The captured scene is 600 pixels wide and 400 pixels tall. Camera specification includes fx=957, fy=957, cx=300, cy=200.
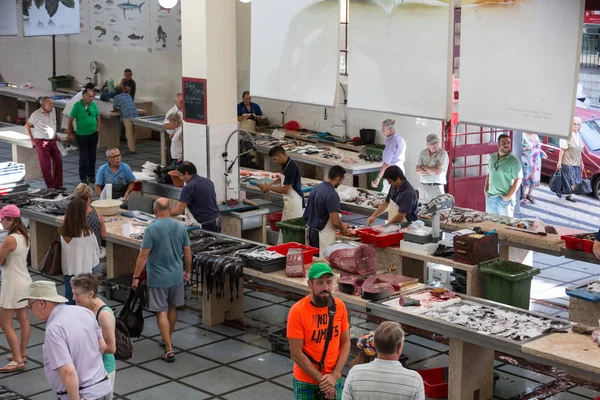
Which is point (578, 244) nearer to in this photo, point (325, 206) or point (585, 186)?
point (325, 206)

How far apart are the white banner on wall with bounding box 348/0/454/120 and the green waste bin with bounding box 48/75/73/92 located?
15751 millimetres

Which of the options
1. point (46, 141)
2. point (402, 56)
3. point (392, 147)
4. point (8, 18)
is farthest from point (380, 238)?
point (8, 18)

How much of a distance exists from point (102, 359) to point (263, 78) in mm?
6410

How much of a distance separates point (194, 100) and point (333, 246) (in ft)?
12.0

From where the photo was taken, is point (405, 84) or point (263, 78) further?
point (263, 78)

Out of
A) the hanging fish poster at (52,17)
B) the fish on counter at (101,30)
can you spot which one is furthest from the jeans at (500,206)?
the fish on counter at (101,30)

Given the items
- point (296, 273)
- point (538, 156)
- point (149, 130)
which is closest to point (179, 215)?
point (296, 273)

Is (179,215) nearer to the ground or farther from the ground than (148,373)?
farther from the ground

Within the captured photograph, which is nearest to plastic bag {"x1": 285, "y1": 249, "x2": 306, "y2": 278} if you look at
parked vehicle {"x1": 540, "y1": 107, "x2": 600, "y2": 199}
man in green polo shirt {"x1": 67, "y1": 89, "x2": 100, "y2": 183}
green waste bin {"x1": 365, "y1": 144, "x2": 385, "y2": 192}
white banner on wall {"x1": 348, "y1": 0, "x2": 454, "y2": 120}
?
white banner on wall {"x1": 348, "y1": 0, "x2": 454, "y2": 120}

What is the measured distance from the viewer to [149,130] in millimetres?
22953

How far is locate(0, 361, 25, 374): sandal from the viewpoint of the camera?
9242 mm

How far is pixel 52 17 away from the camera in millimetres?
19906

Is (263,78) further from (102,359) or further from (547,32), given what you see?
(102,359)

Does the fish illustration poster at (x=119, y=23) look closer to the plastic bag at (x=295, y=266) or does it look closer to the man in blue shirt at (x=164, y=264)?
the man in blue shirt at (x=164, y=264)
